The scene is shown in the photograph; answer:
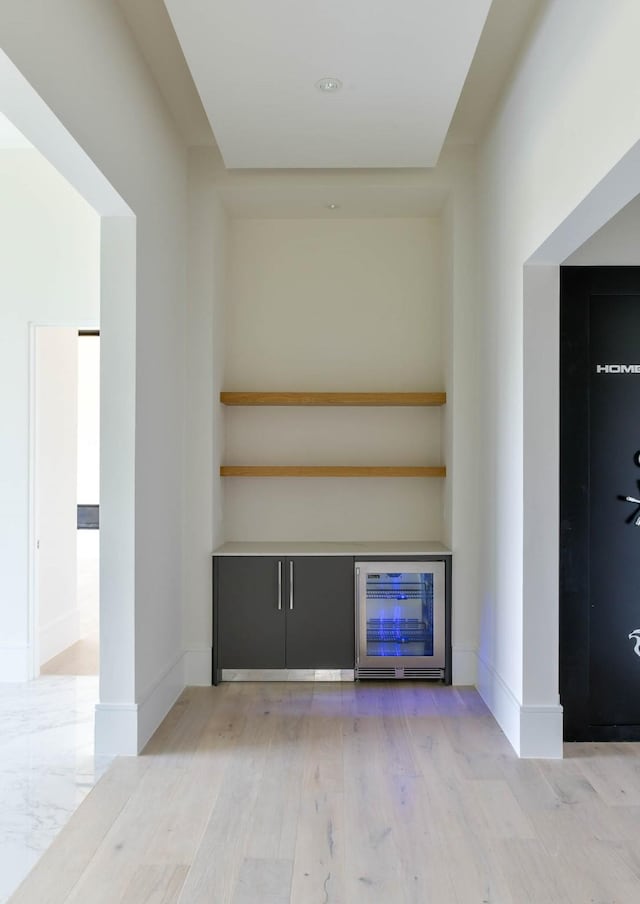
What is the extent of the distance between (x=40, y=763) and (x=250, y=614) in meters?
1.41

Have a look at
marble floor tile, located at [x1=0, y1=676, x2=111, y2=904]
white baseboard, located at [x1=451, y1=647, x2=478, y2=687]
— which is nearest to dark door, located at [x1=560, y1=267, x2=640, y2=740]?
white baseboard, located at [x1=451, y1=647, x2=478, y2=687]

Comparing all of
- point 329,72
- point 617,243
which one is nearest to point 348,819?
point 617,243

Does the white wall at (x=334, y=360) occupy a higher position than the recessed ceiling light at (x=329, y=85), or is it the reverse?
the recessed ceiling light at (x=329, y=85)

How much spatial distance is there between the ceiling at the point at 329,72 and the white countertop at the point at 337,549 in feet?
7.12

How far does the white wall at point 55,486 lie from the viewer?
4.48 metres

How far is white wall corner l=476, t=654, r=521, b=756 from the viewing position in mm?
3291

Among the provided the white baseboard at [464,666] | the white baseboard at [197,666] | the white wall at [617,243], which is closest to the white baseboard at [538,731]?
the white baseboard at [464,666]

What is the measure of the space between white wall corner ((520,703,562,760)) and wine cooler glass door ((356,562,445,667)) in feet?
3.45

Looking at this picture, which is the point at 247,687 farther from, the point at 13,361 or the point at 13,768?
the point at 13,361

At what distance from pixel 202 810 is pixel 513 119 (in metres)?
3.27

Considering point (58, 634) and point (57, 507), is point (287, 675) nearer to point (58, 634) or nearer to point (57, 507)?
point (58, 634)

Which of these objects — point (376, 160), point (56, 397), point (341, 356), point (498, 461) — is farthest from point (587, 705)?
point (56, 397)

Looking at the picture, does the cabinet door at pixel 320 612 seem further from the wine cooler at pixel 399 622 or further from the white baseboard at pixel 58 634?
the white baseboard at pixel 58 634

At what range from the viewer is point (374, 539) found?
4.67 metres
